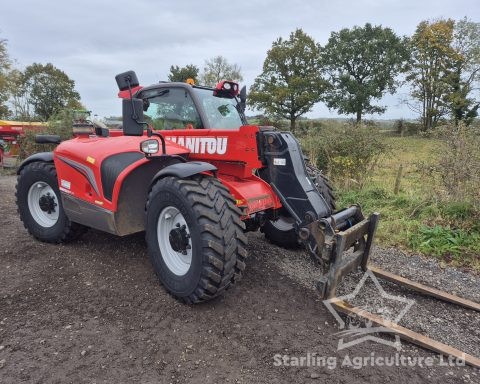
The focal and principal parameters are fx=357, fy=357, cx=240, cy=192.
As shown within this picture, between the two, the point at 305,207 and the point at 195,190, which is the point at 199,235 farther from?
the point at 305,207

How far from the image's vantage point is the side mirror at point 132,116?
3.29 metres

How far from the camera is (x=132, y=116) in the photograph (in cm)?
330

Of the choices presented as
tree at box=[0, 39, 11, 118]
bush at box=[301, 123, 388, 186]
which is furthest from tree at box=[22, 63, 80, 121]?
bush at box=[301, 123, 388, 186]

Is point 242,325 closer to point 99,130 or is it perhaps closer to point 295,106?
point 99,130

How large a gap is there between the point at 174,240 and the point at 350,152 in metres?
5.79

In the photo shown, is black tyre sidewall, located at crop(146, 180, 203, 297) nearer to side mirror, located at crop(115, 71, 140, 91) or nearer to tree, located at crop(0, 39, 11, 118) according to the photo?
side mirror, located at crop(115, 71, 140, 91)

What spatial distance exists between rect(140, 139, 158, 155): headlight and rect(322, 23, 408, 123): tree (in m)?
41.3

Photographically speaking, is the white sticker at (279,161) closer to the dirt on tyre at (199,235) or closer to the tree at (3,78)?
the dirt on tyre at (199,235)

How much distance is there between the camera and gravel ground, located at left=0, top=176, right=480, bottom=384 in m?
2.56

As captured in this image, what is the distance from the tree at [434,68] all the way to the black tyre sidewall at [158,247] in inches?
1450

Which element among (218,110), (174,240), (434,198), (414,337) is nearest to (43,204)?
(174,240)

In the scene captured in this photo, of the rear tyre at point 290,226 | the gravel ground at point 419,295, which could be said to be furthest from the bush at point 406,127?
the rear tyre at point 290,226

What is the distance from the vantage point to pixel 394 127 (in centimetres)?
3784

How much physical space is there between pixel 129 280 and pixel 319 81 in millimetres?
40080
